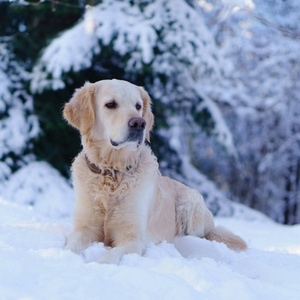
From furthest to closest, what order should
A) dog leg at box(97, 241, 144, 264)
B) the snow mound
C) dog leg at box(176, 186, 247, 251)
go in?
the snow mound → dog leg at box(176, 186, 247, 251) → dog leg at box(97, 241, 144, 264)

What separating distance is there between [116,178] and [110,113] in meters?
0.47

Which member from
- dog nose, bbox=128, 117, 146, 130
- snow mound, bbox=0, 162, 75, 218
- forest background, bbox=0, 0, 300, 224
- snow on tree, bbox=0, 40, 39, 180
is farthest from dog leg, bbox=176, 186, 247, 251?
snow on tree, bbox=0, 40, 39, 180

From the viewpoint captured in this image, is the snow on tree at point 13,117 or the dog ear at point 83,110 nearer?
the dog ear at point 83,110

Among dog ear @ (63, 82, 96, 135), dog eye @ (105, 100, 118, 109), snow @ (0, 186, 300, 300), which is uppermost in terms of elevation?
dog eye @ (105, 100, 118, 109)

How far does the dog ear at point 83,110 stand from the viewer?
259cm

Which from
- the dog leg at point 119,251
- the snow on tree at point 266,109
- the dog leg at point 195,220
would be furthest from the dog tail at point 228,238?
the snow on tree at point 266,109

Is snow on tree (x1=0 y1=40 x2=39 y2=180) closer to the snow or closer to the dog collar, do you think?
the dog collar

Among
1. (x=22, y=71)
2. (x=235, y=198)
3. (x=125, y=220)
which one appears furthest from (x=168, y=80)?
(x=235, y=198)

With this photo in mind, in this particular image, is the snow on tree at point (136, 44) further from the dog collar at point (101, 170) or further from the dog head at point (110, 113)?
the dog collar at point (101, 170)

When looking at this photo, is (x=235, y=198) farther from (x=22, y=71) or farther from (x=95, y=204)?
(x=95, y=204)

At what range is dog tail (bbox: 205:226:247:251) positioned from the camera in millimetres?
2763

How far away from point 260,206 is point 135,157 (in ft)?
30.4

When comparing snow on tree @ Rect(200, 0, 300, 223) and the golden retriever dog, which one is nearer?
the golden retriever dog

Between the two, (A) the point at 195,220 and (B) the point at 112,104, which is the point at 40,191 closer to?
(A) the point at 195,220
